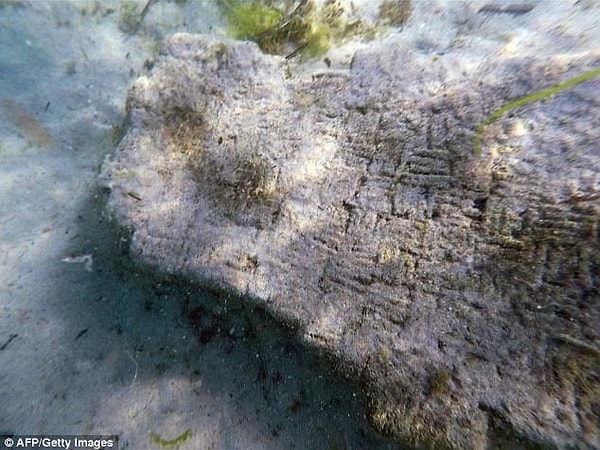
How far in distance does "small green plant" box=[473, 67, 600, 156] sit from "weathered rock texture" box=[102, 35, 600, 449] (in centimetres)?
4

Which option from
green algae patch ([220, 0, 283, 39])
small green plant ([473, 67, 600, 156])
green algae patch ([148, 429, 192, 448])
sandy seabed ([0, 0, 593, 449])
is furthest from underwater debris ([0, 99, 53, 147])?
small green plant ([473, 67, 600, 156])

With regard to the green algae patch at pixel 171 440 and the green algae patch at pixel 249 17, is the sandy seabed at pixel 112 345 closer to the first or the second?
the green algae patch at pixel 171 440

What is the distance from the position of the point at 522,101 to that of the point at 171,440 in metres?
2.57

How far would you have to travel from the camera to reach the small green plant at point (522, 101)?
71.2 inches

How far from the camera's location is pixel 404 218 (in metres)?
1.83

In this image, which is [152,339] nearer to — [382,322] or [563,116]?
[382,322]

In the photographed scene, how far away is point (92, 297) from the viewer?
94.3 inches

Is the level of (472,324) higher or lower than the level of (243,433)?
higher

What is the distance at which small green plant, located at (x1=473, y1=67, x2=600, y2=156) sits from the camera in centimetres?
181

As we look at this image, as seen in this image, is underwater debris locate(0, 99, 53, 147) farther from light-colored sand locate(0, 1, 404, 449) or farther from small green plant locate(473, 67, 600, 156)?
small green plant locate(473, 67, 600, 156)

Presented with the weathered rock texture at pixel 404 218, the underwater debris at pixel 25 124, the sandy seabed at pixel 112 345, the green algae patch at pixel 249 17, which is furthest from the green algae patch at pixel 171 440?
the green algae patch at pixel 249 17

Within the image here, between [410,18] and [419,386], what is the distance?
2758 mm

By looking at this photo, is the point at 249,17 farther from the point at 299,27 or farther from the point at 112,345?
the point at 112,345

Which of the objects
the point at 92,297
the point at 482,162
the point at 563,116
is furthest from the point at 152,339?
the point at 563,116
